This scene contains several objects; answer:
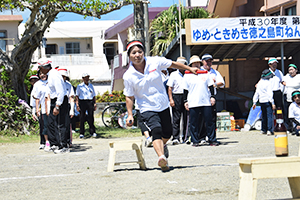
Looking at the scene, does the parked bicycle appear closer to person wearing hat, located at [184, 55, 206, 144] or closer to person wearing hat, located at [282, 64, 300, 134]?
person wearing hat, located at [184, 55, 206, 144]

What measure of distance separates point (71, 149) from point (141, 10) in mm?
6190

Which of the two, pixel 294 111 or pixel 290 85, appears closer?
pixel 294 111

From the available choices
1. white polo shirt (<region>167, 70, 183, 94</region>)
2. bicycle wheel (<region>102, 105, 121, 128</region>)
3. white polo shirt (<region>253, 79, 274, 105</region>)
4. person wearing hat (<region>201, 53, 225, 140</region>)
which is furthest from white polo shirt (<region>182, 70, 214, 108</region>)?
bicycle wheel (<region>102, 105, 121, 128</region>)

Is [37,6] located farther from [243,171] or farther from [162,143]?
[243,171]

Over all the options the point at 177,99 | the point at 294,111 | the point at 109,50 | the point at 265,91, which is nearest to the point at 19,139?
the point at 177,99

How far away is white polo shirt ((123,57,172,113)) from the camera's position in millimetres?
6707

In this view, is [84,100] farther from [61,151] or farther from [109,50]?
[109,50]

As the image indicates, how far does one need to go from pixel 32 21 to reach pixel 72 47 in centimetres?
2968

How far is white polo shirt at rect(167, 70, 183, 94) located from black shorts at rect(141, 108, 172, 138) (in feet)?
14.1

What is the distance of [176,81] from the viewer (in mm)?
11250

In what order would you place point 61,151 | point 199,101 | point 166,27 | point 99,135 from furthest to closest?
1. point 166,27
2. point 99,135
3. point 61,151
4. point 199,101

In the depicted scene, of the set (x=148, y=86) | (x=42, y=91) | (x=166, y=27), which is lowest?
(x=42, y=91)

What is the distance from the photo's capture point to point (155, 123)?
22.0 feet

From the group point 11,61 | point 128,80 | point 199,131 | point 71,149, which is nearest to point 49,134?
point 71,149
